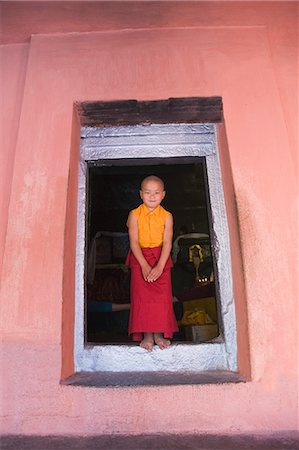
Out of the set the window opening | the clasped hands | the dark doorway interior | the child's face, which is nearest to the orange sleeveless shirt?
the child's face

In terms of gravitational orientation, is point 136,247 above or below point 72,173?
below

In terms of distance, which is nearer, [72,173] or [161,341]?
[72,173]

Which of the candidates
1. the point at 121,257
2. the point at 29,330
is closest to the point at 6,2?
the point at 29,330

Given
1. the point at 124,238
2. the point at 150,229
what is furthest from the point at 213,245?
the point at 124,238

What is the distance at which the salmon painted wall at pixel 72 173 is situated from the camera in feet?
6.79

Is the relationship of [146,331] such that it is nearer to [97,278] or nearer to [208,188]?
[208,188]

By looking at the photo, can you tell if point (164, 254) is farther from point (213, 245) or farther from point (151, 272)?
point (213, 245)

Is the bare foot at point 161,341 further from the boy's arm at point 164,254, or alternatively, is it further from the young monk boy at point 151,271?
the boy's arm at point 164,254

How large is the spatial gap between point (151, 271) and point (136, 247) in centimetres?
25

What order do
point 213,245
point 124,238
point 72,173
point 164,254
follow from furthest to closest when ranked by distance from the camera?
point 124,238 → point 164,254 → point 213,245 → point 72,173

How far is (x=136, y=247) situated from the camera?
10.6 feet

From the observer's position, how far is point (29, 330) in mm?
2203

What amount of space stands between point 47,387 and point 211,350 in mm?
1103

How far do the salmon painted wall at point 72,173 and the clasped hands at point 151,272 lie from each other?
2.58ft
